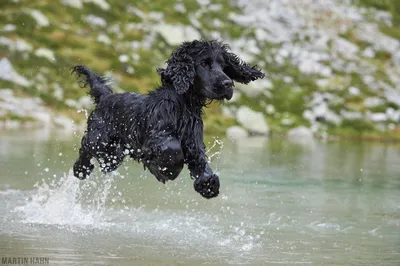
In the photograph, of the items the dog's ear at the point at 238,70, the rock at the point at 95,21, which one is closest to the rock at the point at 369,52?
the rock at the point at 95,21

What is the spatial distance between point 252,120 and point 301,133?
2.57 metres

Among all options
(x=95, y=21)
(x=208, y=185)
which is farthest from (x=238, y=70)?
(x=95, y=21)

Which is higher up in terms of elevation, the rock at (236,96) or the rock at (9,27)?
the rock at (9,27)

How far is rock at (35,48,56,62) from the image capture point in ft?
122

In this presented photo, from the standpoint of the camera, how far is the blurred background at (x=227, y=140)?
8320 mm

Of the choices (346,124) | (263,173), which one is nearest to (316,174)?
(263,173)

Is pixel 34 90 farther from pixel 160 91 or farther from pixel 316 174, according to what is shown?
pixel 160 91

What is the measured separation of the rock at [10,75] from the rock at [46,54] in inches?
94.9

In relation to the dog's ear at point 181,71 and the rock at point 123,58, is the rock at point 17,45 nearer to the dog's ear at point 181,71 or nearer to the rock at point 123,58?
the rock at point 123,58

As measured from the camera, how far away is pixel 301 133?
37125 mm

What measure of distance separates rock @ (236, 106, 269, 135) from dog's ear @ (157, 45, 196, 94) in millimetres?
27384

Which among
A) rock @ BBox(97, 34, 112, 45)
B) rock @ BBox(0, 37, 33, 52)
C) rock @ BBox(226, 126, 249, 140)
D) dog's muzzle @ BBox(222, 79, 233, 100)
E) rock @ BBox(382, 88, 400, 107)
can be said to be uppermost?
rock @ BBox(97, 34, 112, 45)

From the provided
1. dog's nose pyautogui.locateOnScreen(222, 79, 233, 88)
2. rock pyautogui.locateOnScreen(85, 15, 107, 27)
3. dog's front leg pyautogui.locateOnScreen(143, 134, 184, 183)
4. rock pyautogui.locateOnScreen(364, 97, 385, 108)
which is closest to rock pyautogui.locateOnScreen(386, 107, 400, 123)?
rock pyautogui.locateOnScreen(364, 97, 385, 108)

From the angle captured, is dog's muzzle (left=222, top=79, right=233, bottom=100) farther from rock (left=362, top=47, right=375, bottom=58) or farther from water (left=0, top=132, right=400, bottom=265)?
rock (left=362, top=47, right=375, bottom=58)
